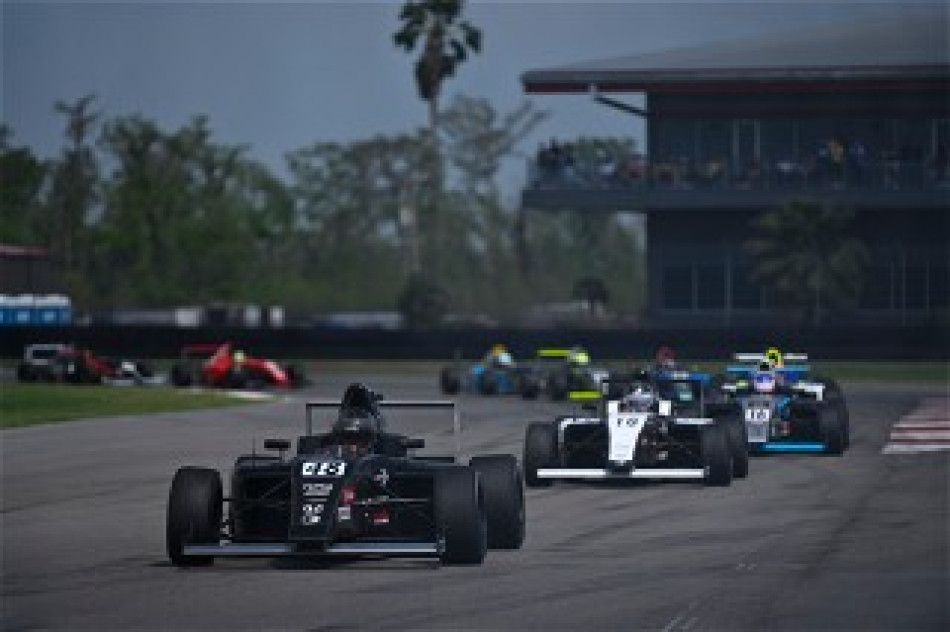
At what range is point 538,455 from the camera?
22672 millimetres

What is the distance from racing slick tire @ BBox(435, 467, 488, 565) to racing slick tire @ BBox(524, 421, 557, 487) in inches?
285

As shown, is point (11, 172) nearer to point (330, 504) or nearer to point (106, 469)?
point (106, 469)

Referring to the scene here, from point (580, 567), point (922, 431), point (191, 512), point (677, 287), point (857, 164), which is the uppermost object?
point (857, 164)

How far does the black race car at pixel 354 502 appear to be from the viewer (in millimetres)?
15180

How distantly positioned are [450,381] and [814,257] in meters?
24.6

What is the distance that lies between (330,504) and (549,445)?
770 centimetres

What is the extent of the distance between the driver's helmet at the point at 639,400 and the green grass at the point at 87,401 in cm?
1250

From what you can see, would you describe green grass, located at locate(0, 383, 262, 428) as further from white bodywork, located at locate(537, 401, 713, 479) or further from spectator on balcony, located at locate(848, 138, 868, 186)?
spectator on balcony, located at locate(848, 138, 868, 186)

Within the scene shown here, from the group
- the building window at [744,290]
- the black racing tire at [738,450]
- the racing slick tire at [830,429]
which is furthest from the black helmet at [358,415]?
the building window at [744,290]

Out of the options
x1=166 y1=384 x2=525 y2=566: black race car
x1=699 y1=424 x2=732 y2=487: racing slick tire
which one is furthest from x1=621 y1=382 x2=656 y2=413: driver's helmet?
x1=166 y1=384 x2=525 y2=566: black race car

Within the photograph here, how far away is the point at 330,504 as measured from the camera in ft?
49.9

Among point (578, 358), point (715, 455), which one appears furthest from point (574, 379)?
point (715, 455)

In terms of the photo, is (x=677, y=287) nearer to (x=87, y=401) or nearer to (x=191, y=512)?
(x=87, y=401)

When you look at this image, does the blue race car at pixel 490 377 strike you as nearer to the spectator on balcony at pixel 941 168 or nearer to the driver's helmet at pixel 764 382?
the driver's helmet at pixel 764 382
